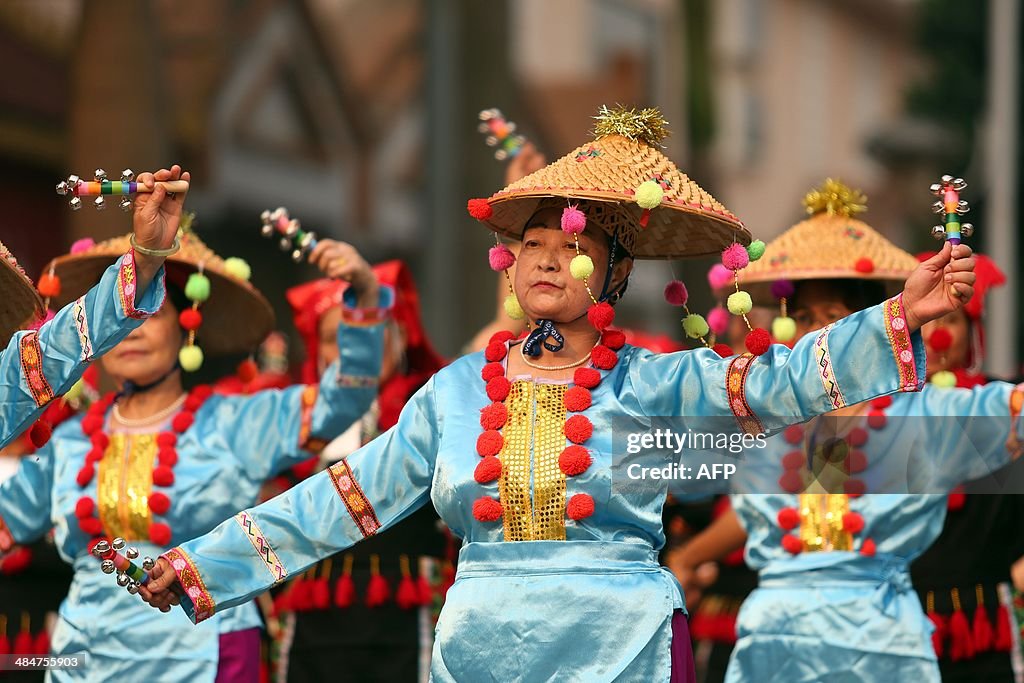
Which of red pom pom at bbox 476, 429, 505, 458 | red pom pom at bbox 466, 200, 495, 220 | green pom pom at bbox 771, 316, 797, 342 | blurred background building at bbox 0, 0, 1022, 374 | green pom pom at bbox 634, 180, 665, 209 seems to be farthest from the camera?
blurred background building at bbox 0, 0, 1022, 374

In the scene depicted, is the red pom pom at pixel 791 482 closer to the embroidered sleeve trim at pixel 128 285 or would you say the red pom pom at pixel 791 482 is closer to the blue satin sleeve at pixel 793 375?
the blue satin sleeve at pixel 793 375

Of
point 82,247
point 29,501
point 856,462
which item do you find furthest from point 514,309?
point 29,501

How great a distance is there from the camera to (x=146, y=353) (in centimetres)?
493

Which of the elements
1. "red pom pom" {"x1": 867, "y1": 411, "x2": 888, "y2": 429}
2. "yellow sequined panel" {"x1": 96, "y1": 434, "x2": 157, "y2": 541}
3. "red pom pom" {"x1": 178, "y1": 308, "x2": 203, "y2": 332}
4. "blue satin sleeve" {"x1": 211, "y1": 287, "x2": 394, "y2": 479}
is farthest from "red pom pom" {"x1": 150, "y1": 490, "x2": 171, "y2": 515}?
"red pom pom" {"x1": 867, "y1": 411, "x2": 888, "y2": 429}

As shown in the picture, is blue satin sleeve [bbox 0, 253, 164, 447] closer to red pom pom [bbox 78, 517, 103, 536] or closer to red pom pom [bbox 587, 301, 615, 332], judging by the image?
red pom pom [bbox 78, 517, 103, 536]

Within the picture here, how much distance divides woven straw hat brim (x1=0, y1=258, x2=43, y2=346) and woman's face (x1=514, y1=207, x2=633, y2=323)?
44.0 inches

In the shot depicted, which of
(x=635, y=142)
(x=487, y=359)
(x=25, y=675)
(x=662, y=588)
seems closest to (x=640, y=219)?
(x=635, y=142)

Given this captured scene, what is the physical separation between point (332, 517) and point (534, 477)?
20.4 inches

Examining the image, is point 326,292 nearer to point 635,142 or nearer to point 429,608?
point 429,608

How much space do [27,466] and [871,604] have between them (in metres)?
2.39

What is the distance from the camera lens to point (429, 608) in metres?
5.77

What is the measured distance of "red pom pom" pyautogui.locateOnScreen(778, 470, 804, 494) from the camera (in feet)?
16.3

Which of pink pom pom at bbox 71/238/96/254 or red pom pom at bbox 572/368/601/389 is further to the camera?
pink pom pom at bbox 71/238/96/254

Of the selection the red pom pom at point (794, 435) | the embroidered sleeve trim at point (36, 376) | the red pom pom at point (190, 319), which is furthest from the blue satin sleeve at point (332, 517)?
the red pom pom at point (794, 435)
